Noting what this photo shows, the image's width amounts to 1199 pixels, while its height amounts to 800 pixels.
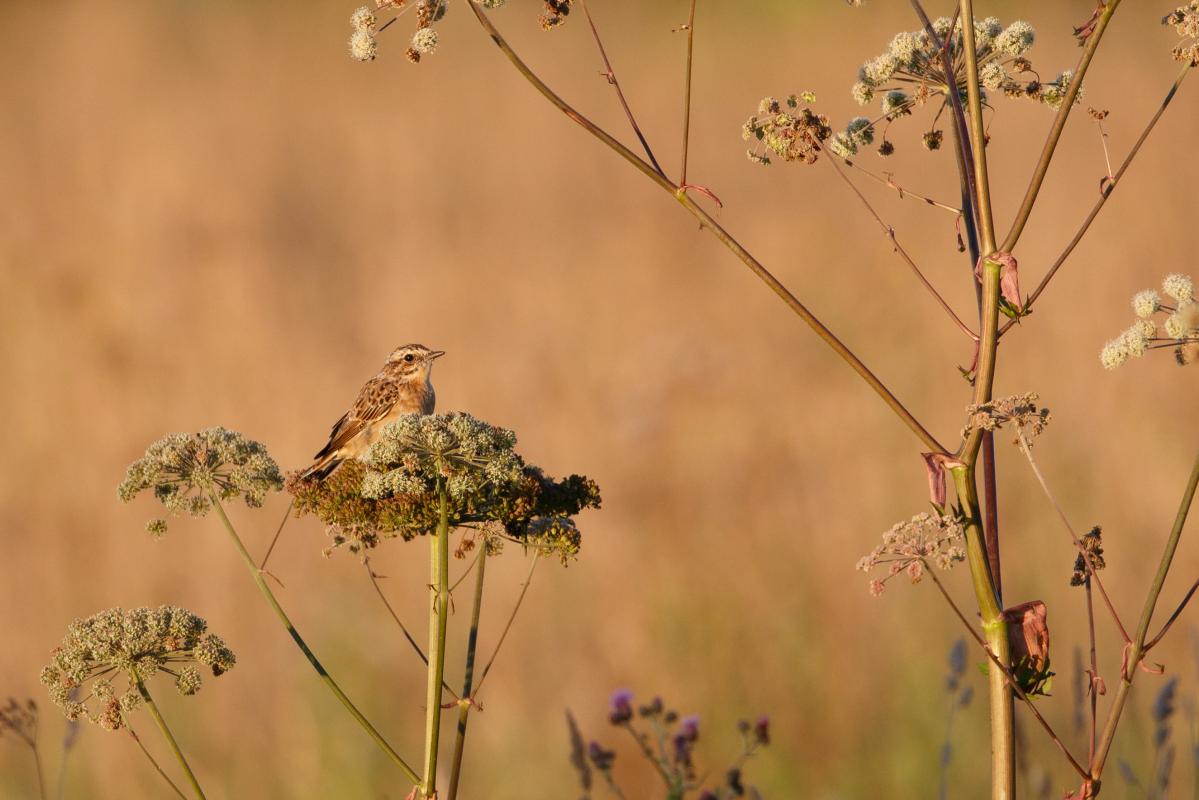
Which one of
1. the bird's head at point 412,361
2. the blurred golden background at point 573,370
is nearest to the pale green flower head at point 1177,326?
the blurred golden background at point 573,370

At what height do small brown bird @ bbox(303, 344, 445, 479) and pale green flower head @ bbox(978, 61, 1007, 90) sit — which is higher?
small brown bird @ bbox(303, 344, 445, 479)

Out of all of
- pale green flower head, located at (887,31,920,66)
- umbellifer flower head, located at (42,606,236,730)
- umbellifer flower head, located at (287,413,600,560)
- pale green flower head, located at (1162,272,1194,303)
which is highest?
pale green flower head, located at (887,31,920,66)

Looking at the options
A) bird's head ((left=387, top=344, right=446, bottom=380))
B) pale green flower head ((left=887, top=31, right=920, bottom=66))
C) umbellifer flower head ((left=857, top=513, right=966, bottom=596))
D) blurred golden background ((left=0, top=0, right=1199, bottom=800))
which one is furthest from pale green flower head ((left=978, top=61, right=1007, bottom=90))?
bird's head ((left=387, top=344, right=446, bottom=380))

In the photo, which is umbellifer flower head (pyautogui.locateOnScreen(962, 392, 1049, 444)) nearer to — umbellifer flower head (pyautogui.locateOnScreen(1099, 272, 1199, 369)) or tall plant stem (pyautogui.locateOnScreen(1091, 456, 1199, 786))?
umbellifer flower head (pyautogui.locateOnScreen(1099, 272, 1199, 369))

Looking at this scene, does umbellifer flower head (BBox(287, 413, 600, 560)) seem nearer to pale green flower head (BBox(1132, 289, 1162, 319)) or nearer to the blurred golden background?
pale green flower head (BBox(1132, 289, 1162, 319))

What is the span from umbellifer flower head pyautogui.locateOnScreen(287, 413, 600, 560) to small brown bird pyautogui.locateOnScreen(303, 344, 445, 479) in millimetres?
4199

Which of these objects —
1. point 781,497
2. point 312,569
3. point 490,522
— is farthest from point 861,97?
point 312,569

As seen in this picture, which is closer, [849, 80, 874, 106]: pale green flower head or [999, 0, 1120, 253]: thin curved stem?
[999, 0, 1120, 253]: thin curved stem

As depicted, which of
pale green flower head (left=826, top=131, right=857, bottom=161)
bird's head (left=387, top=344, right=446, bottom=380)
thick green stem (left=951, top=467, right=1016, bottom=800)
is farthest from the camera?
bird's head (left=387, top=344, right=446, bottom=380)

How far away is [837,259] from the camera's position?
44.8 ft

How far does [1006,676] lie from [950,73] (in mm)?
1467

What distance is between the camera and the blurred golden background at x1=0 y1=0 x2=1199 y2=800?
26.6 feet

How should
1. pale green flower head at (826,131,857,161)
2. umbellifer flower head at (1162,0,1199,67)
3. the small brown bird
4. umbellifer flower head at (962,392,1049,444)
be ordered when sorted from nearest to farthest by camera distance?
umbellifer flower head at (962,392,1049,444) < umbellifer flower head at (1162,0,1199,67) < pale green flower head at (826,131,857,161) < the small brown bird

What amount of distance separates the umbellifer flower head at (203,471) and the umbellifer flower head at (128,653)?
16.2 inches
